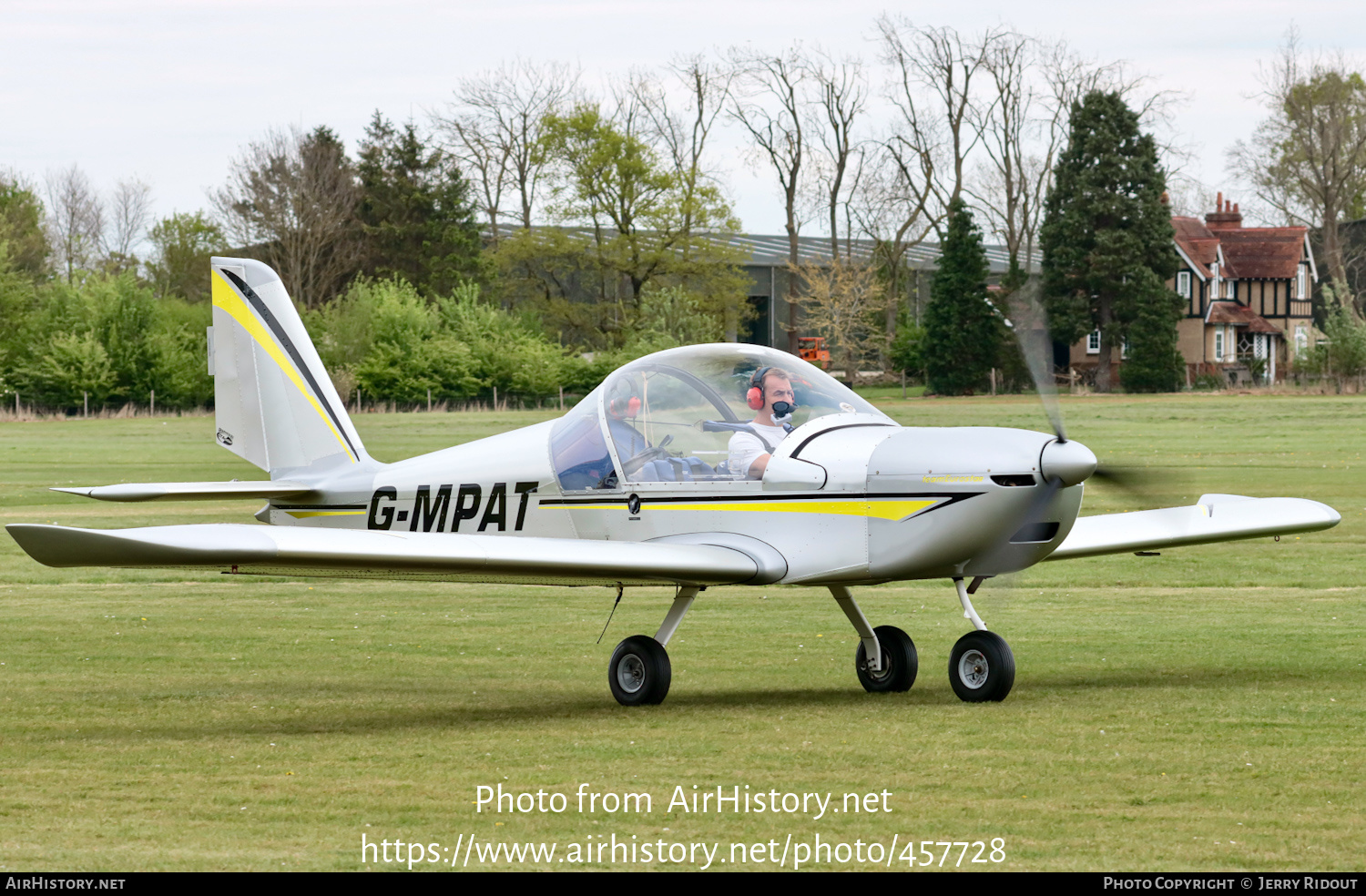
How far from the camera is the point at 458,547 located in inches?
358

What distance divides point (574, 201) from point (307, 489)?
6129 centimetres

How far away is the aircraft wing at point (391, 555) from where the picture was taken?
785cm

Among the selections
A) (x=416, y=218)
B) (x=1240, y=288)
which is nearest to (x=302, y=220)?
(x=416, y=218)

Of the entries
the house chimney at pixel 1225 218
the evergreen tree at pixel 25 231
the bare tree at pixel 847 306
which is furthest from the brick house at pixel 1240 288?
the evergreen tree at pixel 25 231

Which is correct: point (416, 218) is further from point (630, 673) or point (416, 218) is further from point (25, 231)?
point (630, 673)

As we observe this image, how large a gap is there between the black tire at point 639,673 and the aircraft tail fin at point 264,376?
3482mm

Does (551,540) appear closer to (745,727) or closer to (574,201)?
(745,727)

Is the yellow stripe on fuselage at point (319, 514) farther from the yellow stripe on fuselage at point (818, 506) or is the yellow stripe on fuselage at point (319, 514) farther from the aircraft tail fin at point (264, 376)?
the yellow stripe on fuselage at point (818, 506)

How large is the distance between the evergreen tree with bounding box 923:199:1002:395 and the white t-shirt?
5909 centimetres

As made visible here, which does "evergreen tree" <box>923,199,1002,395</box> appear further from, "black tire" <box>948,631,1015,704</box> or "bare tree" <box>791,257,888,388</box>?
"black tire" <box>948,631,1015,704</box>

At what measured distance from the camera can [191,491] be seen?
36.7 ft

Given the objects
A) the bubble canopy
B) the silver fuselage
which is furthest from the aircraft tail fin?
the bubble canopy

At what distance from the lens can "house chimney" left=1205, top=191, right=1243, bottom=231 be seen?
292 ft
